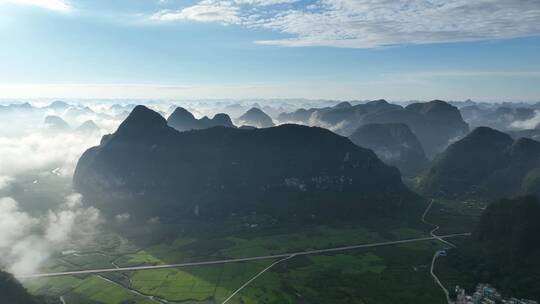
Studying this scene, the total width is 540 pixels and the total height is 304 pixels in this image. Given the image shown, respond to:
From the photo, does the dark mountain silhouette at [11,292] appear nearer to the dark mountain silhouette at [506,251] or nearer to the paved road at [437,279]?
the paved road at [437,279]

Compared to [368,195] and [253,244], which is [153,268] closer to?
[253,244]

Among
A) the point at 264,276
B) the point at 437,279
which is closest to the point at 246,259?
the point at 264,276

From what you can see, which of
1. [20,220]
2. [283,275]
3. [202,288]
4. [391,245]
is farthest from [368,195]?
[20,220]

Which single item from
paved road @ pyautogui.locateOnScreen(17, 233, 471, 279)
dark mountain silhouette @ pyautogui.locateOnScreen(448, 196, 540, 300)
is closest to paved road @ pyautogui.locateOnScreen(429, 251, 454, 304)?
dark mountain silhouette @ pyautogui.locateOnScreen(448, 196, 540, 300)

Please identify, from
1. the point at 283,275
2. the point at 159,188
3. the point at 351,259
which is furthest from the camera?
the point at 159,188

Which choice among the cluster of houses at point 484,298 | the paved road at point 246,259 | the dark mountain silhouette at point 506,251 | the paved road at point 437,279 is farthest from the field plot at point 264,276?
the dark mountain silhouette at point 506,251

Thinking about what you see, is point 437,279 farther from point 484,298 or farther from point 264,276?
point 264,276
